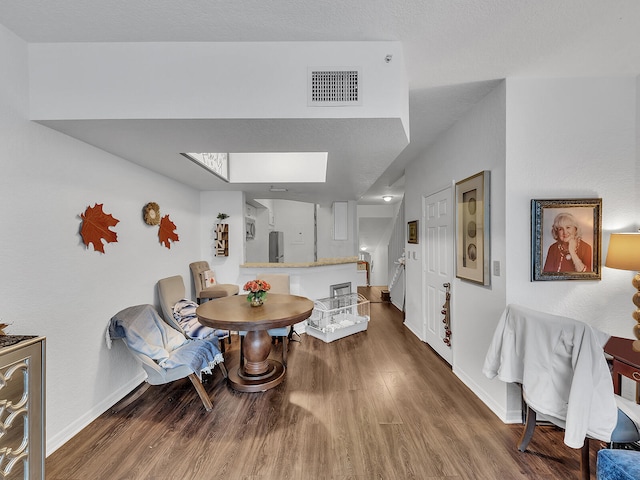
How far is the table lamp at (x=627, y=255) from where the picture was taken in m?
1.57

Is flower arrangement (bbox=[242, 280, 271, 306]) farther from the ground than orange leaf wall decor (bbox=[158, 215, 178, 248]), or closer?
closer

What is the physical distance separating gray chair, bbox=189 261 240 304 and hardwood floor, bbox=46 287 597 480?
1.15m

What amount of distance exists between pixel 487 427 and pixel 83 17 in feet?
11.6

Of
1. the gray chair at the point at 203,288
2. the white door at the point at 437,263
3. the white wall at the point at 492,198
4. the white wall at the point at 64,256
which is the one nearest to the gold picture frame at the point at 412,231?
the white door at the point at 437,263

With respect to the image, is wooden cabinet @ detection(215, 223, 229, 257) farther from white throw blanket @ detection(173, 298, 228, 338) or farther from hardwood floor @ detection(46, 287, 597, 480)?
hardwood floor @ detection(46, 287, 597, 480)

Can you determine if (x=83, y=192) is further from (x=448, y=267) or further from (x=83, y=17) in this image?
(x=448, y=267)

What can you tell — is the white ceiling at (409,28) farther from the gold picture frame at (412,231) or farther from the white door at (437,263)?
the gold picture frame at (412,231)

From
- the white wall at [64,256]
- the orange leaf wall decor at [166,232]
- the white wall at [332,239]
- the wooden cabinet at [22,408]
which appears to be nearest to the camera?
the wooden cabinet at [22,408]

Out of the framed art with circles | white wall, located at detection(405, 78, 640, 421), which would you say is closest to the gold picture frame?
the framed art with circles

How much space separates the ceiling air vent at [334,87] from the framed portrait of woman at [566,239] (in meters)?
1.51

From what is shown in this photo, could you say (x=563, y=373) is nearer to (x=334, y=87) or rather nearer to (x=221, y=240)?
(x=334, y=87)

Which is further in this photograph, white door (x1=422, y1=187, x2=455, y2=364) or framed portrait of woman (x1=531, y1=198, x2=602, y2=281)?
white door (x1=422, y1=187, x2=455, y2=364)

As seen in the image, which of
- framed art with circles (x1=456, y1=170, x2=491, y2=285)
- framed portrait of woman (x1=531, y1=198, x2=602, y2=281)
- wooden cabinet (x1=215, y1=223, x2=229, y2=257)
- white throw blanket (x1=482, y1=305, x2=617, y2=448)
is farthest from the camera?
wooden cabinet (x1=215, y1=223, x2=229, y2=257)

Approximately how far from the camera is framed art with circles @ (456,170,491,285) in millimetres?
2117
